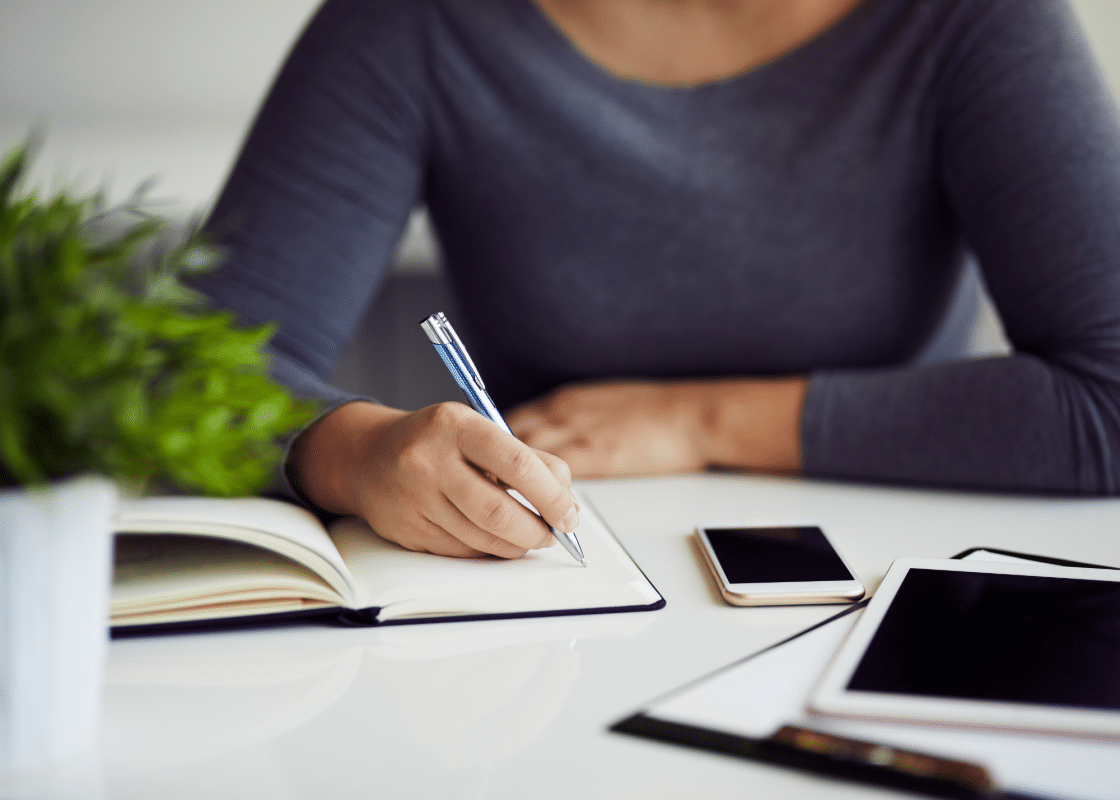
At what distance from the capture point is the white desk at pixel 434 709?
0.30 metres

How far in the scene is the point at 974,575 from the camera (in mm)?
450

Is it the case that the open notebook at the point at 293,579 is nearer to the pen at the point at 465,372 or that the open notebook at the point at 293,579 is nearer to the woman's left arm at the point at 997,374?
the pen at the point at 465,372

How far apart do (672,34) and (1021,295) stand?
45 cm

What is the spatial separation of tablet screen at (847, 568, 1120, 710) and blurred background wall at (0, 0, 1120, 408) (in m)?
1.40

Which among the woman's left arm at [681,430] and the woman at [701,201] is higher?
the woman at [701,201]

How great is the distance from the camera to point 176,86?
6.13ft

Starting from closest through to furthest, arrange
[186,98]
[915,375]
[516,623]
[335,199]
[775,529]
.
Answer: [516,623]
[775,529]
[915,375]
[335,199]
[186,98]

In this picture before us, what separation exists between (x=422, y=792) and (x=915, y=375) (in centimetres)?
60

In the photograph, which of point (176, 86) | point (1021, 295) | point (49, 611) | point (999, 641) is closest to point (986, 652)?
point (999, 641)

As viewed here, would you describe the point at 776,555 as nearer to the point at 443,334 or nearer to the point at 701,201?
the point at 443,334

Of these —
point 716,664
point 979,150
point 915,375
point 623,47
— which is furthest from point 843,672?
point 623,47

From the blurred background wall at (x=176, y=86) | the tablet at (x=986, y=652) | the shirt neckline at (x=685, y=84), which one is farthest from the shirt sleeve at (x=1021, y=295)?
the blurred background wall at (x=176, y=86)

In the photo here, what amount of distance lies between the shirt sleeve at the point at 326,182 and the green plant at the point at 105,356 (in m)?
0.52

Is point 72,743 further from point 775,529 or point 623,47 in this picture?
point 623,47
